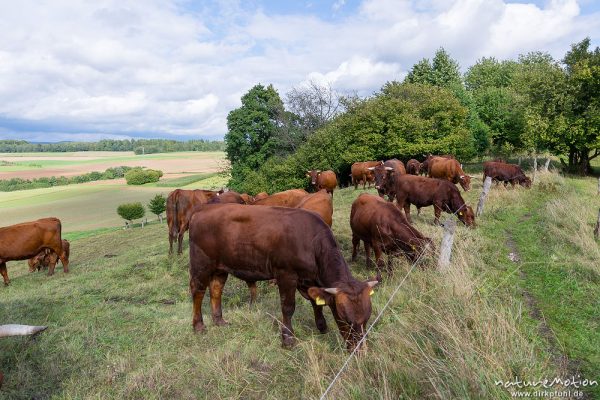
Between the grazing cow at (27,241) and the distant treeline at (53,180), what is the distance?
83.5m

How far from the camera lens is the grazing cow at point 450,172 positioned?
19078mm

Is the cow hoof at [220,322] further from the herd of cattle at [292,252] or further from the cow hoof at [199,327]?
the cow hoof at [199,327]

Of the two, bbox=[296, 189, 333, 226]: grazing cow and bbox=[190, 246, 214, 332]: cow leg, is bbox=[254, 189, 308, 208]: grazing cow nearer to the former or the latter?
bbox=[296, 189, 333, 226]: grazing cow

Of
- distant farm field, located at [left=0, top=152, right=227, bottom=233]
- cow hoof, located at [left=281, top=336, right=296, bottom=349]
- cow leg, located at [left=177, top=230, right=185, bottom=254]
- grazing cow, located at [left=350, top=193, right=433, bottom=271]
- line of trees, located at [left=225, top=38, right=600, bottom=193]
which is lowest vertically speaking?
distant farm field, located at [left=0, top=152, right=227, bottom=233]

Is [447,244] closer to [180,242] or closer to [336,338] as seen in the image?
[336,338]

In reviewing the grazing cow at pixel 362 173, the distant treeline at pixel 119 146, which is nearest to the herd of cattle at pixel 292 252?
the grazing cow at pixel 362 173

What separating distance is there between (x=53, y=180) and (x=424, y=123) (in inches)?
3329

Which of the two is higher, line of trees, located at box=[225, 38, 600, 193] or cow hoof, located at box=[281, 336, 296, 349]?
line of trees, located at box=[225, 38, 600, 193]

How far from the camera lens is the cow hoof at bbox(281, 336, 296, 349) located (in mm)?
5004

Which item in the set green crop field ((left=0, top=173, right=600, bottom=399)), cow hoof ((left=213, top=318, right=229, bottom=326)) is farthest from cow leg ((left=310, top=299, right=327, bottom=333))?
cow hoof ((left=213, top=318, right=229, bottom=326))

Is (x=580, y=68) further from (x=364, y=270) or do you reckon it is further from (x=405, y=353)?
(x=405, y=353)

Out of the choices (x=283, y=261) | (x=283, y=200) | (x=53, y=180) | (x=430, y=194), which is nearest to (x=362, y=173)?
(x=430, y=194)

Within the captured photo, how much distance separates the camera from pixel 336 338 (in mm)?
5027

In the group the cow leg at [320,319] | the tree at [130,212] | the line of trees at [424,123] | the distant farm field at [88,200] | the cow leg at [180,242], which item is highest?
the line of trees at [424,123]
